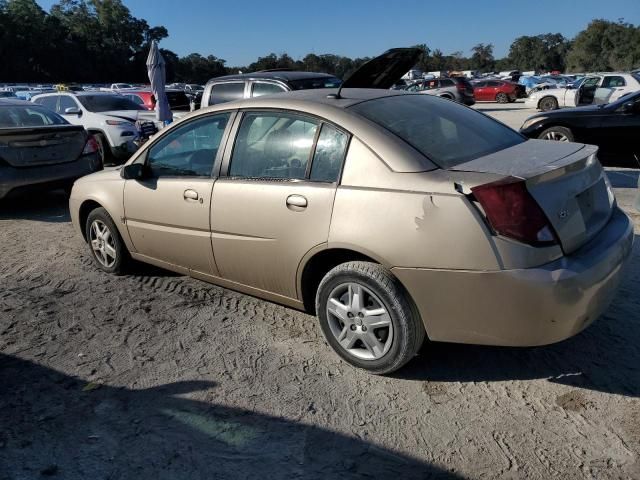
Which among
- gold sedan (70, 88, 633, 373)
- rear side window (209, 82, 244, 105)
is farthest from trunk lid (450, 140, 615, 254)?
rear side window (209, 82, 244, 105)

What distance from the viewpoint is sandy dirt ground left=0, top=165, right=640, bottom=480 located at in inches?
95.3

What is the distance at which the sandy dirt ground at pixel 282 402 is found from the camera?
2.42 meters

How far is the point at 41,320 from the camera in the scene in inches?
157

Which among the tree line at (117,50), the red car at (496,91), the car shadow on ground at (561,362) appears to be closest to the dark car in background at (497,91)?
the red car at (496,91)

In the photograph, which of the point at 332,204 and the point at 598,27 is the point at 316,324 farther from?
the point at 598,27

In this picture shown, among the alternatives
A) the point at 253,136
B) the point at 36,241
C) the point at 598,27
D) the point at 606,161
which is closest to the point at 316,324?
the point at 253,136

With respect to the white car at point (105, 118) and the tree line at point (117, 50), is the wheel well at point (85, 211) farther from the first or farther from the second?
the tree line at point (117, 50)

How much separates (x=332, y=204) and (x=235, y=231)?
838 mm

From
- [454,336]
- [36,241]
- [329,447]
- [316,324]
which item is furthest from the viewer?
[36,241]

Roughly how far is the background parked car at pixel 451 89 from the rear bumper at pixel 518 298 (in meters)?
24.1

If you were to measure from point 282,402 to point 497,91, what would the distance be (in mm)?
37065

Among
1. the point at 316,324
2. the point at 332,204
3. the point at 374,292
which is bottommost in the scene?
the point at 316,324

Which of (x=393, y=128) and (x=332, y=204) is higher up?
(x=393, y=128)

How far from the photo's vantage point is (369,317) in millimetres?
2984
